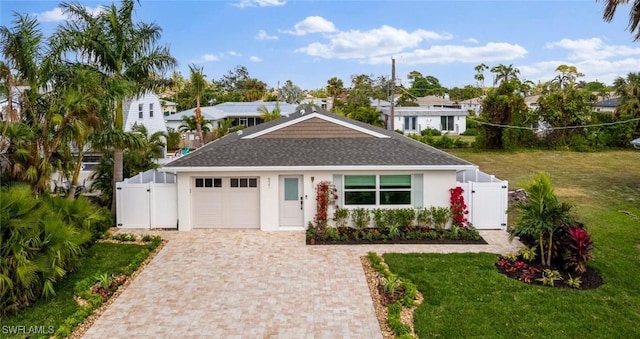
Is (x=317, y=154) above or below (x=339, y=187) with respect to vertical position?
above

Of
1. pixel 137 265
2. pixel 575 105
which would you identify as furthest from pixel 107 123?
pixel 575 105

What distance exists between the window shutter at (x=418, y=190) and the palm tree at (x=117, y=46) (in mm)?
8836

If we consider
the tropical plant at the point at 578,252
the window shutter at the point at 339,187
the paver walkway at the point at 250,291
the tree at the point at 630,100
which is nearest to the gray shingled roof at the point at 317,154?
the window shutter at the point at 339,187

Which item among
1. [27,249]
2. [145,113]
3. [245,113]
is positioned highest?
[245,113]

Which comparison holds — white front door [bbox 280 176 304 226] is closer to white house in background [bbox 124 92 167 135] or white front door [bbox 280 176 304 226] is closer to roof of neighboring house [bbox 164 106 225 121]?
white house in background [bbox 124 92 167 135]

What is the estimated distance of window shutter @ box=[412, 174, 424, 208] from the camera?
15.2m

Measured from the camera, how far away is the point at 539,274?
11.1 m

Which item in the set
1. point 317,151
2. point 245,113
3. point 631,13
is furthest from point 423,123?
point 317,151

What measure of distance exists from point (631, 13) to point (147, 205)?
1883 cm

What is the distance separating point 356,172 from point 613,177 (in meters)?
17.6

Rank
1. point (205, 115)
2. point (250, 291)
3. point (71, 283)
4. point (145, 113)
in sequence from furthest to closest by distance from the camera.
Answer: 1. point (205, 115)
2. point (145, 113)
3. point (71, 283)
4. point (250, 291)

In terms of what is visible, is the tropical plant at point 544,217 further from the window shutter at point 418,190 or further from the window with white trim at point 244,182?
the window with white trim at point 244,182

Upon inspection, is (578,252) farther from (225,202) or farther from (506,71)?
(506,71)

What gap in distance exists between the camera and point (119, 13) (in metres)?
15.5
